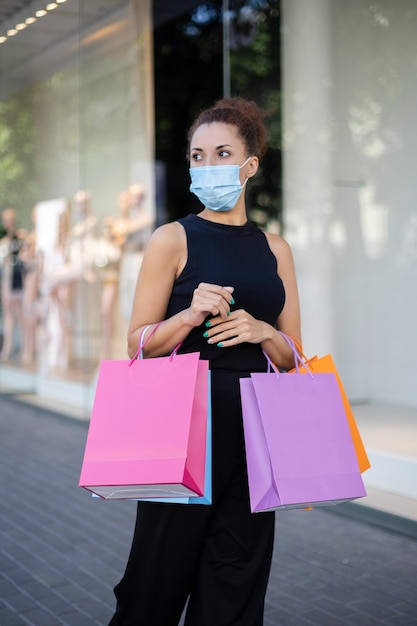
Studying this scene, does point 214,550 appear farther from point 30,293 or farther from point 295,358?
point 30,293

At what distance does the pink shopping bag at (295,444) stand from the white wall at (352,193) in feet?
15.3

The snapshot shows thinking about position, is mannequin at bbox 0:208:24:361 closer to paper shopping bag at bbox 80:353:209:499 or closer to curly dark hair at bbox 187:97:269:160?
curly dark hair at bbox 187:97:269:160

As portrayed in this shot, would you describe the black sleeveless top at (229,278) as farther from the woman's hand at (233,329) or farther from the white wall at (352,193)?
the white wall at (352,193)

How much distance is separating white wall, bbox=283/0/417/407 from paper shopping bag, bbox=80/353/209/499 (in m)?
4.93

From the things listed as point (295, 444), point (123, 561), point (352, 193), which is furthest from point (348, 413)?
point (352, 193)

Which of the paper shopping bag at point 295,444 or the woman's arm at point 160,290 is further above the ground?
the woman's arm at point 160,290

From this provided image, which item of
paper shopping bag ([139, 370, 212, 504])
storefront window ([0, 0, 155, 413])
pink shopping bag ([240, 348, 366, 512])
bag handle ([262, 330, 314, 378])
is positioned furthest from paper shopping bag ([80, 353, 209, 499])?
storefront window ([0, 0, 155, 413])

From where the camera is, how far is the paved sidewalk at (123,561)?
3920 millimetres

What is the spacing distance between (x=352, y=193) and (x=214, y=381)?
17.6 feet

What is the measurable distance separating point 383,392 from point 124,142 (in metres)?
4.83

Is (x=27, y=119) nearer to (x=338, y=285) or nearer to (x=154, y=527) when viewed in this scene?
(x=338, y=285)

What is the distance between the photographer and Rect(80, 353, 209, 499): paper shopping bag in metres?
2.14

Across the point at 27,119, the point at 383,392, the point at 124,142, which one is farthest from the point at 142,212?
the point at 383,392

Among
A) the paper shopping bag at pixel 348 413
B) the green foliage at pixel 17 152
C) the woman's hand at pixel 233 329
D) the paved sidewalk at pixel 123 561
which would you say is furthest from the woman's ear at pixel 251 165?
the green foliage at pixel 17 152
